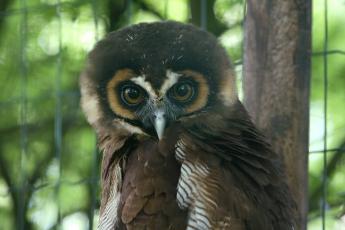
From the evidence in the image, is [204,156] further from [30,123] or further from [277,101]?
[30,123]

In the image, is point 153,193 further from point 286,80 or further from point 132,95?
point 286,80

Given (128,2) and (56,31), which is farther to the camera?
(56,31)

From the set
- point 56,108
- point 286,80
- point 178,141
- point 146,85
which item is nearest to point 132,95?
point 146,85

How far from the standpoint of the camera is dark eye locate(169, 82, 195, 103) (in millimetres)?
2139

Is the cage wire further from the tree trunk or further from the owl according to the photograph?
the owl

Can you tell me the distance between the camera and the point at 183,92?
7.09ft

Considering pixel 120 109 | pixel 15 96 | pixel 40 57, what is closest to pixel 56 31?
pixel 40 57

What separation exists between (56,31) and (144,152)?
2.02m

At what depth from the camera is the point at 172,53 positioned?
2117 millimetres

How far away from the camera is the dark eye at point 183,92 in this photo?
2139 mm

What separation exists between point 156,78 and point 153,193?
1.01 ft

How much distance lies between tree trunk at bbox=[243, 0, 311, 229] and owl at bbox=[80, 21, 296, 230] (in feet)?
0.42

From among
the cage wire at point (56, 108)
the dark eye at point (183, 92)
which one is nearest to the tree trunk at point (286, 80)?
the dark eye at point (183, 92)

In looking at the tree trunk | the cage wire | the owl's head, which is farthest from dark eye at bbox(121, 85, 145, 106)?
the cage wire
